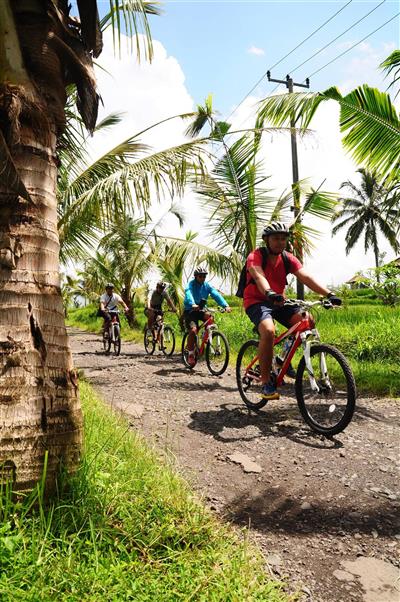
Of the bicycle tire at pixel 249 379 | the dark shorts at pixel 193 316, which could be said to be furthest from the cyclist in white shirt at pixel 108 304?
the bicycle tire at pixel 249 379

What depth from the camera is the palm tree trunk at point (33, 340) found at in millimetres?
2387

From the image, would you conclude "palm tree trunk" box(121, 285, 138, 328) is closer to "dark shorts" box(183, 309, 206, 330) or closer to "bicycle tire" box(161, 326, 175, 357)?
"bicycle tire" box(161, 326, 175, 357)

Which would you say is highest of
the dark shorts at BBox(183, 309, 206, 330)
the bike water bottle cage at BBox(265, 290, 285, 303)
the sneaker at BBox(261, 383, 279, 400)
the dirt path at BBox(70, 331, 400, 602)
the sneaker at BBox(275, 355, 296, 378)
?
the bike water bottle cage at BBox(265, 290, 285, 303)

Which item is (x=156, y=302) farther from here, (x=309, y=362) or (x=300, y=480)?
(x=300, y=480)

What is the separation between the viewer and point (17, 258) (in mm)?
2572

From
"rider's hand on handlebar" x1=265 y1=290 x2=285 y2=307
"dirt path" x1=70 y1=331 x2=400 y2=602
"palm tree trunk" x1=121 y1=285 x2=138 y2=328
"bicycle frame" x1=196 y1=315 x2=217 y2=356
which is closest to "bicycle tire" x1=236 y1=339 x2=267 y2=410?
"dirt path" x1=70 y1=331 x2=400 y2=602

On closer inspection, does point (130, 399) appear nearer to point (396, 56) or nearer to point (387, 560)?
point (387, 560)

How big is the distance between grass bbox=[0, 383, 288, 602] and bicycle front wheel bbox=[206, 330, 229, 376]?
17.4 ft

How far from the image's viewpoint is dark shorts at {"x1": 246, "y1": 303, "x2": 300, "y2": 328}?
4894 mm

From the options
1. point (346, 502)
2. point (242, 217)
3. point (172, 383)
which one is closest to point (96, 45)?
point (346, 502)

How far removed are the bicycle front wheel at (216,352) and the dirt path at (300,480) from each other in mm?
1849

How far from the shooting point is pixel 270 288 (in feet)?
15.6

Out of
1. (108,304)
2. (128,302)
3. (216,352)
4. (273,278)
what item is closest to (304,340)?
(273,278)

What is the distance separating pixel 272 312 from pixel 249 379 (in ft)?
3.27
